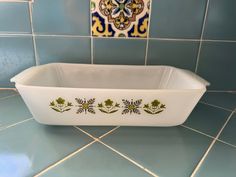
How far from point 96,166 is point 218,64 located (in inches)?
21.0

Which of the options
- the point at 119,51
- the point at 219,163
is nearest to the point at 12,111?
the point at 119,51

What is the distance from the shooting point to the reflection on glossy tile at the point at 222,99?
1.97 feet

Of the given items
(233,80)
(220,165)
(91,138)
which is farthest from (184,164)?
(233,80)

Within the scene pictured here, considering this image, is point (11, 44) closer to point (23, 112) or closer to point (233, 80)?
point (23, 112)

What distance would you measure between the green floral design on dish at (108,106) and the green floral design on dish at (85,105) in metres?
0.02

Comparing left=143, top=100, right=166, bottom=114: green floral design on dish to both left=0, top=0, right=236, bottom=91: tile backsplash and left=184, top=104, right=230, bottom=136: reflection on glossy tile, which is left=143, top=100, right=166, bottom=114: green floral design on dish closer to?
left=184, top=104, right=230, bottom=136: reflection on glossy tile

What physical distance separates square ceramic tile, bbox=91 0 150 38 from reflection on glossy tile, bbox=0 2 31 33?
20 centimetres

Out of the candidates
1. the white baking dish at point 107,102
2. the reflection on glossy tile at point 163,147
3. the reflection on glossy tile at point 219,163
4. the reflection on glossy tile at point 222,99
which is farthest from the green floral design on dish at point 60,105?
the reflection on glossy tile at point 222,99

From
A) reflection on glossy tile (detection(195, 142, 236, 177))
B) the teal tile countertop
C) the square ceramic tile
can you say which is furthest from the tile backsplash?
reflection on glossy tile (detection(195, 142, 236, 177))

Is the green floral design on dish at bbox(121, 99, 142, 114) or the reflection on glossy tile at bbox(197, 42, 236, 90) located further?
the reflection on glossy tile at bbox(197, 42, 236, 90)

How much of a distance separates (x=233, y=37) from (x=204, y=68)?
0.13 m

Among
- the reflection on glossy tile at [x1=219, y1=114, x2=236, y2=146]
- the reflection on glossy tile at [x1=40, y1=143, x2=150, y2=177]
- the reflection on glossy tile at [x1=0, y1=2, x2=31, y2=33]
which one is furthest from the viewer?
the reflection on glossy tile at [x1=0, y1=2, x2=31, y2=33]

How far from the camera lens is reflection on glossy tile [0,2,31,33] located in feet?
1.88

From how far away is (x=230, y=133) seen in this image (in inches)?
18.0
